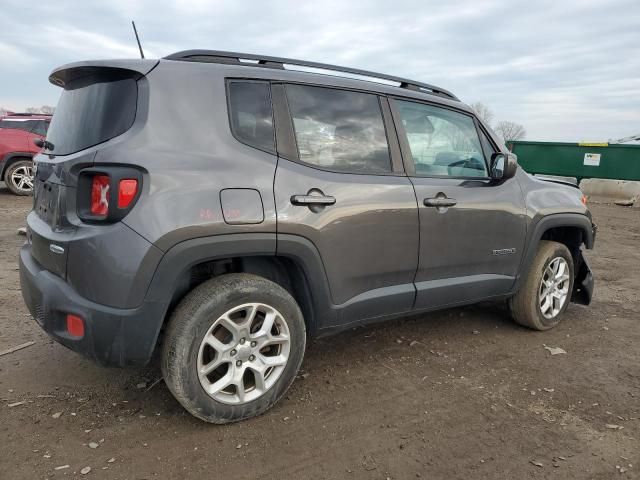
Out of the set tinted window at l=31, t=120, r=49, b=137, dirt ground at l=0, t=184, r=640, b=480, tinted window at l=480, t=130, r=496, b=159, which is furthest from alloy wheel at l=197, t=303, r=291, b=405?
tinted window at l=31, t=120, r=49, b=137

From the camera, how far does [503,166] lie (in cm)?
357

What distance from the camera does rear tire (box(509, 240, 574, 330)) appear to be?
4055 mm

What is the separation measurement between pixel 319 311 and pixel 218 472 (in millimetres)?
982

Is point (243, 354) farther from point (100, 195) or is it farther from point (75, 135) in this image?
point (75, 135)

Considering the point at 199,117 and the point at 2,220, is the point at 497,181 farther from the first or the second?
the point at 2,220

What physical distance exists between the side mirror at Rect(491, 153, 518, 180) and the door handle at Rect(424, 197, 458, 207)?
1.76 ft

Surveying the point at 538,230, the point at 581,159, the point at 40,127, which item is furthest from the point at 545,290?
the point at 581,159

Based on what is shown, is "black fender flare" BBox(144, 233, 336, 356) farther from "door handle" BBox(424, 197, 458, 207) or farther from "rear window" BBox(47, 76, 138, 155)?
"door handle" BBox(424, 197, 458, 207)

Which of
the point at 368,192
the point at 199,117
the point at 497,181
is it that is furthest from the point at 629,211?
the point at 199,117

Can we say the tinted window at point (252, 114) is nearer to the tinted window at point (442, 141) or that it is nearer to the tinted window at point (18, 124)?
the tinted window at point (442, 141)

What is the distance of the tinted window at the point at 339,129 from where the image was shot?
2.80m

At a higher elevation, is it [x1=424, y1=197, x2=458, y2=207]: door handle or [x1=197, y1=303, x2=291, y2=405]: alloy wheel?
[x1=424, y1=197, x2=458, y2=207]: door handle

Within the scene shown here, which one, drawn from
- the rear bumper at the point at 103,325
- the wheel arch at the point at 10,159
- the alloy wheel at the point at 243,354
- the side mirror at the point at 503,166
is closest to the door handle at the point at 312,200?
the alloy wheel at the point at 243,354

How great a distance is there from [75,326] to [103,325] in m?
0.17
